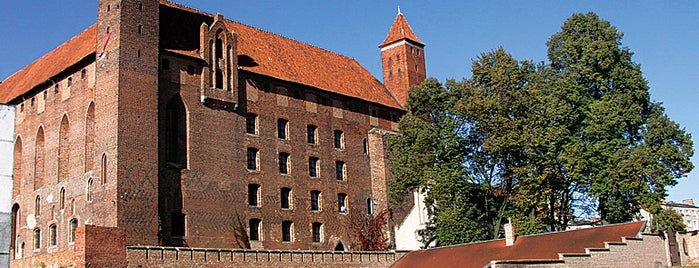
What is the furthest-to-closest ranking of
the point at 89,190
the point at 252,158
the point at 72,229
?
the point at 252,158 < the point at 72,229 < the point at 89,190

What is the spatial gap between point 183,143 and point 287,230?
7.63 meters

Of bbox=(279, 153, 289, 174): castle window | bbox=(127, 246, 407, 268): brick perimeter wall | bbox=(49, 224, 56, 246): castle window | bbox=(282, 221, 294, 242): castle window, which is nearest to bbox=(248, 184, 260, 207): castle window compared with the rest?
bbox=(282, 221, 294, 242): castle window

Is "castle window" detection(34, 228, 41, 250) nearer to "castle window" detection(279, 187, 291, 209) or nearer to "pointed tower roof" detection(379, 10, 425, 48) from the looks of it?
"castle window" detection(279, 187, 291, 209)

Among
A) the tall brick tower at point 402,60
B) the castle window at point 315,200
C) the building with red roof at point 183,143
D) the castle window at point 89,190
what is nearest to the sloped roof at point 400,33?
the tall brick tower at point 402,60

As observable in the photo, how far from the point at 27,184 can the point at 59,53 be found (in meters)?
7.53

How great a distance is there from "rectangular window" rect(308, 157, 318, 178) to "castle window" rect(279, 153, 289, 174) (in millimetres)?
1594

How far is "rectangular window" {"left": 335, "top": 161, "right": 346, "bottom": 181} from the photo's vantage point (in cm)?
4491

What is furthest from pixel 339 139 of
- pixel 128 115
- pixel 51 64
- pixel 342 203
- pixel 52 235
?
pixel 52 235

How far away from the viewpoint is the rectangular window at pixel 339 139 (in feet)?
149

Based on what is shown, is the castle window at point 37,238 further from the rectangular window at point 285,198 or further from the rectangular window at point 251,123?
the rectangular window at point 285,198

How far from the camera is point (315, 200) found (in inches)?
1700

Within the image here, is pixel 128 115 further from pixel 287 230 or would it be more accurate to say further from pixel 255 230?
pixel 287 230

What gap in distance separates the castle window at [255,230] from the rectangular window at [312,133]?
21.0 feet

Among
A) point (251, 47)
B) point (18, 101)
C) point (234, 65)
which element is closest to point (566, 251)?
point (234, 65)
